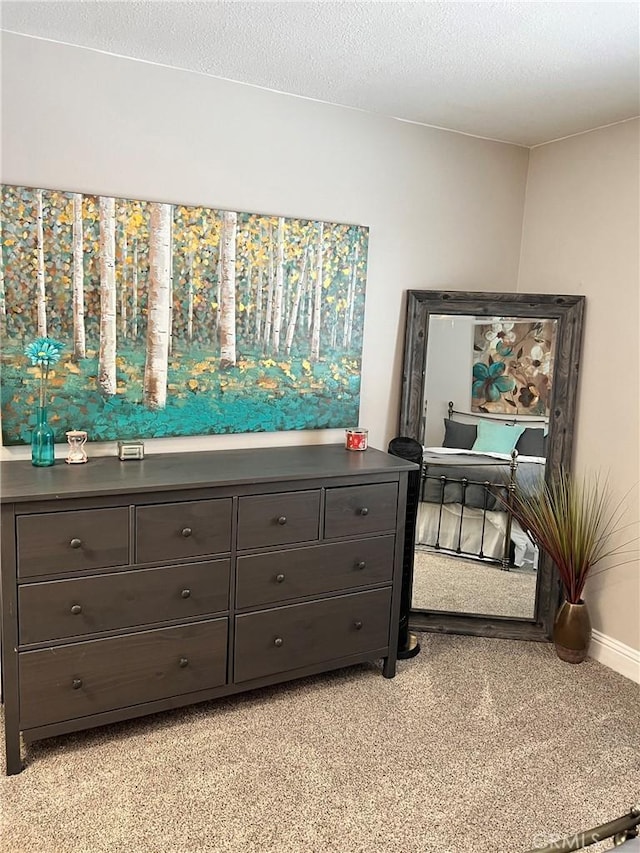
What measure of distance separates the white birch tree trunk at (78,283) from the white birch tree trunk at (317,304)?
978mm

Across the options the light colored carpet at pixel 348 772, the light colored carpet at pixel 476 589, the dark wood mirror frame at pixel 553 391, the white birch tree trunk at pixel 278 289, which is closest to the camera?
the light colored carpet at pixel 348 772

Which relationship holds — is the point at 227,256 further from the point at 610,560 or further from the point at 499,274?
the point at 610,560

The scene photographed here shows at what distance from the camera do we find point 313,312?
310 centimetres

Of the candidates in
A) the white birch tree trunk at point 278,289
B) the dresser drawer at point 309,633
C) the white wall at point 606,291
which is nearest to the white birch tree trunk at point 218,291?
the white birch tree trunk at point 278,289

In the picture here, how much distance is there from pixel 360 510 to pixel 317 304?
36.9 inches

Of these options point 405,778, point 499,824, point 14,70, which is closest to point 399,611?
point 405,778

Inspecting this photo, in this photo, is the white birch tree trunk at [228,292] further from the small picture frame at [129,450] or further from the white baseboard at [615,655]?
the white baseboard at [615,655]

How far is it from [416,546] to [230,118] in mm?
2049

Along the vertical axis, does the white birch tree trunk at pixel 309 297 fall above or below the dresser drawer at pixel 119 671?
above

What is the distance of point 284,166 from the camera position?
2.97 meters

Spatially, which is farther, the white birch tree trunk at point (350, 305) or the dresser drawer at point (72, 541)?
the white birch tree trunk at point (350, 305)

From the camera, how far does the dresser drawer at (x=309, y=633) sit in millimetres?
2652

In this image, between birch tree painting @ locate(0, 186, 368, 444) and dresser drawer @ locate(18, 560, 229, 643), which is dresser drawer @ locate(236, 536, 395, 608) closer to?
dresser drawer @ locate(18, 560, 229, 643)

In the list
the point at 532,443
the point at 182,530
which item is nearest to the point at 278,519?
the point at 182,530
